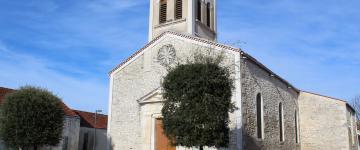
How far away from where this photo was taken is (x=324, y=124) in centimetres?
2470

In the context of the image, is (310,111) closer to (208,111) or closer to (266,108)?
(266,108)

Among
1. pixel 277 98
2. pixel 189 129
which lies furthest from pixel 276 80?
pixel 189 129

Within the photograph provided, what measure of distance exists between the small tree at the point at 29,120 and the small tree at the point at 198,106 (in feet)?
22.0

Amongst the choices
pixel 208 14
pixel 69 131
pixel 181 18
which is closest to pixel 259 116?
pixel 181 18

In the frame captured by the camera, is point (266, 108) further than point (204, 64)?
Yes

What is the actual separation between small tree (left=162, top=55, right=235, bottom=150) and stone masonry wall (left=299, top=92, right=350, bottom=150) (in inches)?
509

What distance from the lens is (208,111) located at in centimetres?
1335

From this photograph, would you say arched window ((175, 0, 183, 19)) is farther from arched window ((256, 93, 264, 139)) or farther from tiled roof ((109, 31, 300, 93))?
arched window ((256, 93, 264, 139))

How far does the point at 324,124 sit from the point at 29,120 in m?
17.9

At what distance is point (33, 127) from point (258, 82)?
36.7ft

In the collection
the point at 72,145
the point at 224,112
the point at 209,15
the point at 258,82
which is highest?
the point at 209,15

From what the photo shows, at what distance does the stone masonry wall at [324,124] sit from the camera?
24.2m

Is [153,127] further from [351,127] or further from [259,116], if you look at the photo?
[351,127]

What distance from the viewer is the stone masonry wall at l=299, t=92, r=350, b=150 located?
79.5 ft
